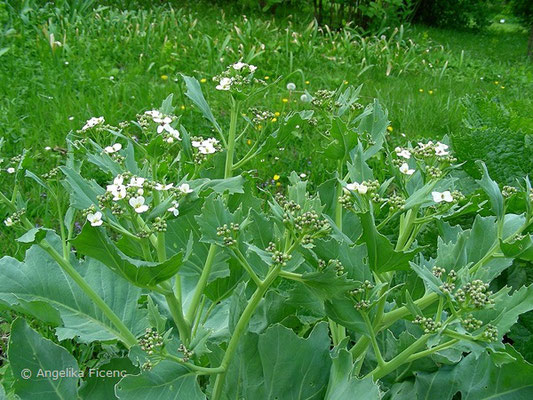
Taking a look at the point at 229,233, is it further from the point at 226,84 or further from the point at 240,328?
the point at 226,84

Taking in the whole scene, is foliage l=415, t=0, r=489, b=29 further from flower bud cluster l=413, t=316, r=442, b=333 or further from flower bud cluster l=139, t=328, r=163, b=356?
flower bud cluster l=139, t=328, r=163, b=356

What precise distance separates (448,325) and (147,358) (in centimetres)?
63

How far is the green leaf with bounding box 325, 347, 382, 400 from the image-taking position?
1161 mm

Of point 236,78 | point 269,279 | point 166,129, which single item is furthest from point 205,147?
point 269,279

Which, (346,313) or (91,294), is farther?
(91,294)

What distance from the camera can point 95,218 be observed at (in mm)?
1163

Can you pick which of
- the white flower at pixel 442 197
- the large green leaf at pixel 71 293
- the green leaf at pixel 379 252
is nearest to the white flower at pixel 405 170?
the white flower at pixel 442 197

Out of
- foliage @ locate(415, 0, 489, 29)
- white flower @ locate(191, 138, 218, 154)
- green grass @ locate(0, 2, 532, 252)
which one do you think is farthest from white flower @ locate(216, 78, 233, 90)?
foliage @ locate(415, 0, 489, 29)

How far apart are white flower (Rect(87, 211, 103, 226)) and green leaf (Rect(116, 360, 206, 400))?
32cm

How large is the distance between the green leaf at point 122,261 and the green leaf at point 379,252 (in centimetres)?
38

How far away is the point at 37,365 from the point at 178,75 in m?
3.39

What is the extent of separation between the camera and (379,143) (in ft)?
5.24

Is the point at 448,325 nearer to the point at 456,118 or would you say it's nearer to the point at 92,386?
the point at 92,386

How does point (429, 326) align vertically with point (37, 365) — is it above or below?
above
